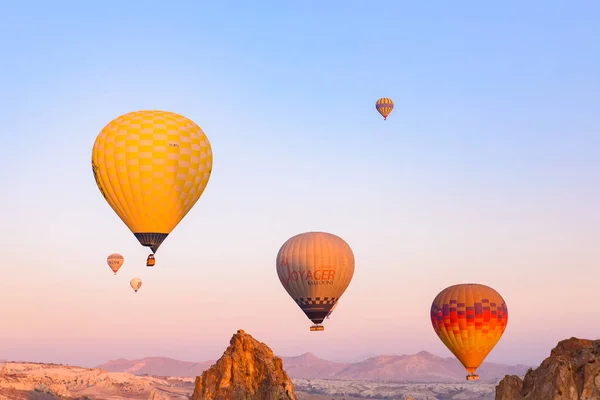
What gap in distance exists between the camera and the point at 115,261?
527ft

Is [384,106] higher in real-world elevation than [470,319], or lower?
higher

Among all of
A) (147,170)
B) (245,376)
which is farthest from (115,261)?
(245,376)

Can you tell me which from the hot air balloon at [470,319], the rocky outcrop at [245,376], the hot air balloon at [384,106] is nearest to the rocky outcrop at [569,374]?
the rocky outcrop at [245,376]

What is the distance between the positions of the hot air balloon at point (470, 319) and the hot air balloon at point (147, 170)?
117 feet

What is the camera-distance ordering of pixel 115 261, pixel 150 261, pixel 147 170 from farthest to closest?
pixel 115 261 < pixel 150 261 < pixel 147 170

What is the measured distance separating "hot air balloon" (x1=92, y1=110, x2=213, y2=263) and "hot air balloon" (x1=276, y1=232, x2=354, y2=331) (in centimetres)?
2243

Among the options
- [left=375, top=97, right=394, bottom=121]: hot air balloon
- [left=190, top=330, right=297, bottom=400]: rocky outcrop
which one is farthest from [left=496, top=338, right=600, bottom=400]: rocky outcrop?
[left=375, top=97, right=394, bottom=121]: hot air balloon

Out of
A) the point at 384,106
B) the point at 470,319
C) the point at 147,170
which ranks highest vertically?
the point at 384,106

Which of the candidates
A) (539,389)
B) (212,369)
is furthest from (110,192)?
(539,389)

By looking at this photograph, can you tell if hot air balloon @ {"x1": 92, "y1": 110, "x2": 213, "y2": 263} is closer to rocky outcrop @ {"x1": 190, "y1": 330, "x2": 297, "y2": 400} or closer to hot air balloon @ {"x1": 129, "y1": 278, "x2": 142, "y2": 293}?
rocky outcrop @ {"x1": 190, "y1": 330, "x2": 297, "y2": 400}

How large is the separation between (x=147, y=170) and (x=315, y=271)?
28.0 meters

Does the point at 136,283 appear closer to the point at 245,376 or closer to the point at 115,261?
the point at 115,261

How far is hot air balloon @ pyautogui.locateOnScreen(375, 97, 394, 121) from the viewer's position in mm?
136500

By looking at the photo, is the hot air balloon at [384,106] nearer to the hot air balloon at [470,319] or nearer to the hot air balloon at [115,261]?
the hot air balloon at [470,319]
